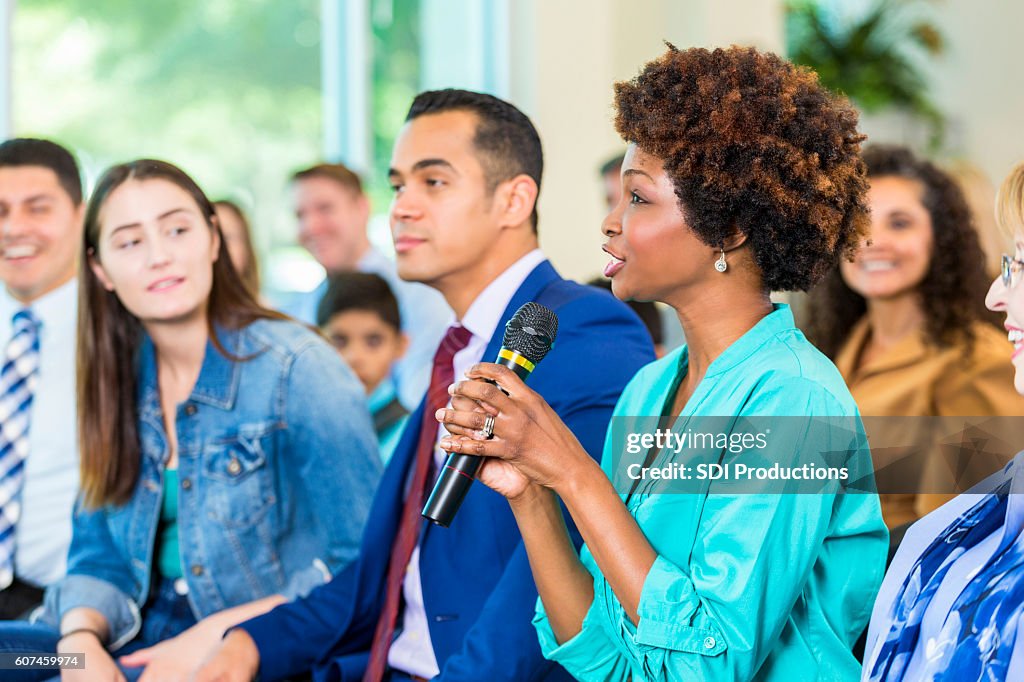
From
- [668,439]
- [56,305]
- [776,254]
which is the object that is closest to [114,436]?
[56,305]

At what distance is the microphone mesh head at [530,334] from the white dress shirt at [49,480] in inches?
61.8

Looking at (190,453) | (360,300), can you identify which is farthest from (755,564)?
(360,300)

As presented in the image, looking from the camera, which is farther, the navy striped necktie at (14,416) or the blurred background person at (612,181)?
the blurred background person at (612,181)

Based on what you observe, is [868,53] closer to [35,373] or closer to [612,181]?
[612,181]

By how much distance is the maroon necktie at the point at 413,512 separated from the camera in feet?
6.92

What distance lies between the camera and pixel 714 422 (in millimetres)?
1529

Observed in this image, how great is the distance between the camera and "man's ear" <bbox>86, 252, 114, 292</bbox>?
2.49 m

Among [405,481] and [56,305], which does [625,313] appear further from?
[56,305]

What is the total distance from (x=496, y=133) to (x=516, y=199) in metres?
0.15

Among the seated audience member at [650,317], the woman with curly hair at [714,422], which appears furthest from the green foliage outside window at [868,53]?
the woman with curly hair at [714,422]

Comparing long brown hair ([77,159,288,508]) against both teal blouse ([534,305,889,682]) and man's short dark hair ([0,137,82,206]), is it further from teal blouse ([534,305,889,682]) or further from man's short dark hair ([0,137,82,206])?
teal blouse ([534,305,889,682])

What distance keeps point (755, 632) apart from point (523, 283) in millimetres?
950

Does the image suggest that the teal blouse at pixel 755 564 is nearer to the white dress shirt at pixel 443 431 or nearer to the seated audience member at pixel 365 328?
the white dress shirt at pixel 443 431

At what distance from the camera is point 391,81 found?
671 centimetres
